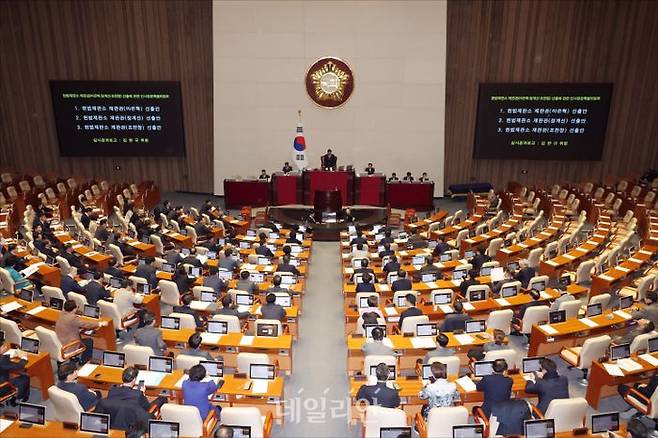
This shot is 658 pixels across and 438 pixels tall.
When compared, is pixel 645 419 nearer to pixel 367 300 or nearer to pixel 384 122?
pixel 367 300

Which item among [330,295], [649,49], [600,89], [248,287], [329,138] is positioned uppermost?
[649,49]

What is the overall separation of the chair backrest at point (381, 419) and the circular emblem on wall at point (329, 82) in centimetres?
1944

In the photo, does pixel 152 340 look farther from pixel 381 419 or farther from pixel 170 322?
pixel 381 419

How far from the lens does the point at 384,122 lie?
2497 centimetres

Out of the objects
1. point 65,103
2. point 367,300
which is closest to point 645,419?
point 367,300

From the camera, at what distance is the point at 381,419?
272 inches

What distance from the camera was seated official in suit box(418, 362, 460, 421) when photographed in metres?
7.49

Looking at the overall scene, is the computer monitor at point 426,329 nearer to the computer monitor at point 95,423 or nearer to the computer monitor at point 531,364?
the computer monitor at point 531,364

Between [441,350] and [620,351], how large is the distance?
9.95ft

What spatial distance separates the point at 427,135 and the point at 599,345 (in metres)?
17.0

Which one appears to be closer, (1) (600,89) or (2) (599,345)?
(2) (599,345)

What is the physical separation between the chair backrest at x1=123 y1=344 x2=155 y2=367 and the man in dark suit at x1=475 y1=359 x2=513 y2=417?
5308 millimetres

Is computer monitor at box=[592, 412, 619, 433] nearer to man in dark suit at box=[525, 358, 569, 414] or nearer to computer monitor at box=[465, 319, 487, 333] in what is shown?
man in dark suit at box=[525, 358, 569, 414]

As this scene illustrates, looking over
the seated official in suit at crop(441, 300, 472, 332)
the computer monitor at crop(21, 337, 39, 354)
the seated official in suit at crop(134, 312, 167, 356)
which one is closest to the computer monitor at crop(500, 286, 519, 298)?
the seated official in suit at crop(441, 300, 472, 332)
